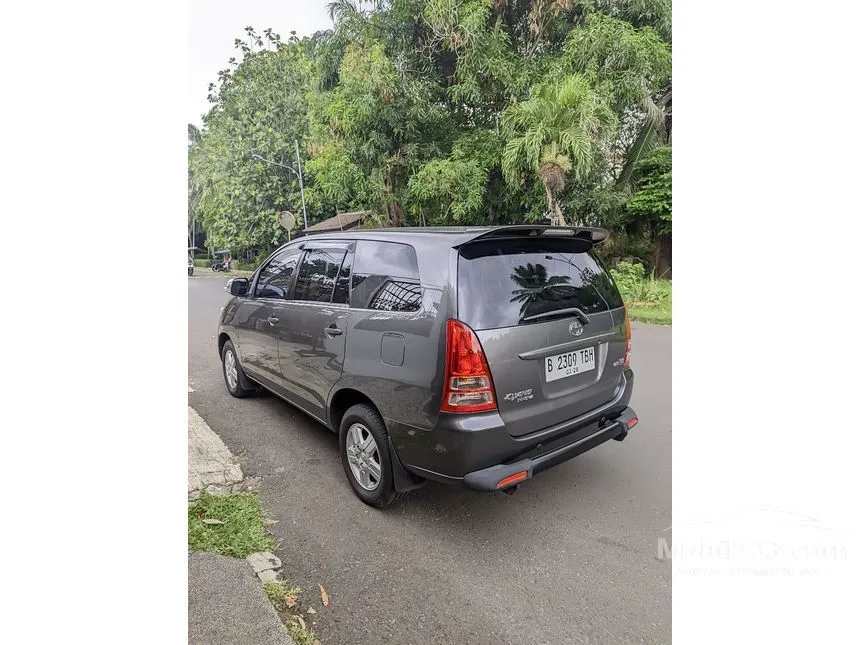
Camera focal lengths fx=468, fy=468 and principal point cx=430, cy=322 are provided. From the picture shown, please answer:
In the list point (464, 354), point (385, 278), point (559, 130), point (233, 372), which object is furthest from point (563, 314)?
point (559, 130)

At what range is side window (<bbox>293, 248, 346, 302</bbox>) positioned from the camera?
2.79 metres

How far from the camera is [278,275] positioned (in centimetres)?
344

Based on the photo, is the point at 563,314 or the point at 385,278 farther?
the point at 385,278

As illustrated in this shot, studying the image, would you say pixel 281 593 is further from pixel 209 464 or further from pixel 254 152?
pixel 254 152

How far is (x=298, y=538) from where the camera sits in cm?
223

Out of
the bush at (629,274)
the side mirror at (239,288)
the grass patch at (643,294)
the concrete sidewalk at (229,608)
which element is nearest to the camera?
the concrete sidewalk at (229,608)

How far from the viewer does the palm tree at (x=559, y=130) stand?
7699 millimetres

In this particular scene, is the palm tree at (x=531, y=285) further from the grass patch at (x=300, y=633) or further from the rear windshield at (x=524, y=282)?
the grass patch at (x=300, y=633)

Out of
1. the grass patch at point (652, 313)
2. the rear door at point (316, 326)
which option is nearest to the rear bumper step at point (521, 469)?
the rear door at point (316, 326)

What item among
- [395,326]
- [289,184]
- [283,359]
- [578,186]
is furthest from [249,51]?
[289,184]

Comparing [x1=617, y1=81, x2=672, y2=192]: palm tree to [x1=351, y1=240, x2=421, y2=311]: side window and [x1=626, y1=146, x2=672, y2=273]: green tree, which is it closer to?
[x1=626, y1=146, x2=672, y2=273]: green tree

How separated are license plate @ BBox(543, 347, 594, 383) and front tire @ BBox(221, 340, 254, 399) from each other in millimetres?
2837

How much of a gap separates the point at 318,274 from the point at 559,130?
21.1ft

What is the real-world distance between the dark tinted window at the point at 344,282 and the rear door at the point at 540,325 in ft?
2.77
